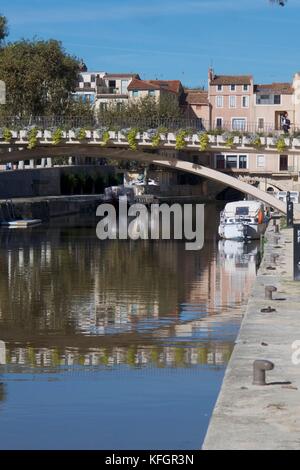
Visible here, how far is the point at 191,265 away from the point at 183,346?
19631 mm

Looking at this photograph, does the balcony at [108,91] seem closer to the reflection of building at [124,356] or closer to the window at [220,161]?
the window at [220,161]

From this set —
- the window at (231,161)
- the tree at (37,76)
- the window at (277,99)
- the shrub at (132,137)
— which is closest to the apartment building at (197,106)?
the window at (277,99)

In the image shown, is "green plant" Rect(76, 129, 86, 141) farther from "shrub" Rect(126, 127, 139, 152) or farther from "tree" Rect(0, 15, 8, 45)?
"tree" Rect(0, 15, 8, 45)

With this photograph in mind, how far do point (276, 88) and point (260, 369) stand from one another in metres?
97.6

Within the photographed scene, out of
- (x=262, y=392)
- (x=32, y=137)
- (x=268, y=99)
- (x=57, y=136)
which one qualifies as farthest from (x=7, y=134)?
(x=268, y=99)

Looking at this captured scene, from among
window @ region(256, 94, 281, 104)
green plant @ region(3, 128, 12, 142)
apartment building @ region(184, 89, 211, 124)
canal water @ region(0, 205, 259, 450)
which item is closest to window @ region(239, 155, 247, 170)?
window @ region(256, 94, 281, 104)

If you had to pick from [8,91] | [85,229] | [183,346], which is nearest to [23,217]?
[85,229]

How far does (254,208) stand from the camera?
54500 mm

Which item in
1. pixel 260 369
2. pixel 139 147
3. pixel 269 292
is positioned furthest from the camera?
pixel 139 147

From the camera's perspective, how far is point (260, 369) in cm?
1451

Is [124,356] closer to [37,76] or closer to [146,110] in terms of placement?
[37,76]
